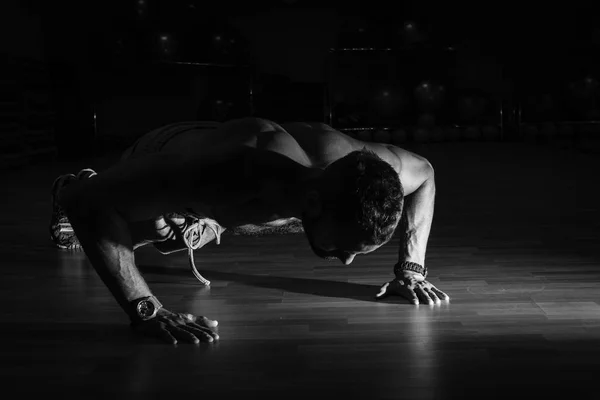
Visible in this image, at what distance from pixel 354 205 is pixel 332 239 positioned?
9 cm

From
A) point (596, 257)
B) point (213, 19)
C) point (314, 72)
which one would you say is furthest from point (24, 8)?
point (596, 257)

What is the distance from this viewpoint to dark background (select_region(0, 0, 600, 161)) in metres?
7.43

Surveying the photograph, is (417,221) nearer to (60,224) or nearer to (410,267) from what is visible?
(410,267)

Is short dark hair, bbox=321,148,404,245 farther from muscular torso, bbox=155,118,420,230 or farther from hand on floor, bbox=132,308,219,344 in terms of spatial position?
hand on floor, bbox=132,308,219,344

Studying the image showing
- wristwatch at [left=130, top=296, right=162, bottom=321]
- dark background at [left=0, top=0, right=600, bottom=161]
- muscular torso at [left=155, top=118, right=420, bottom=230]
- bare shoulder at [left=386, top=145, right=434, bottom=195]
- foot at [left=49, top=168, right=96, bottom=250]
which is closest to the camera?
muscular torso at [left=155, top=118, right=420, bottom=230]

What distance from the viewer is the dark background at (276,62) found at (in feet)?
24.4

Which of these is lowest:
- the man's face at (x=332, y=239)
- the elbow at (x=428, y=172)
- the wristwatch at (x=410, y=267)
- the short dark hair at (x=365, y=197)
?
the wristwatch at (x=410, y=267)

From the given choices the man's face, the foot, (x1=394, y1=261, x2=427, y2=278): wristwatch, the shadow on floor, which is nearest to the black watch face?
the man's face

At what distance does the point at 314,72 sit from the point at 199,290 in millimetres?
7036

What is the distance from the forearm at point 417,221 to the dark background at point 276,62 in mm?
5483

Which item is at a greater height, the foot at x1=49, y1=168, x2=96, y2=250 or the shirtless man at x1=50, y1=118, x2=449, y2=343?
the shirtless man at x1=50, y1=118, x2=449, y2=343

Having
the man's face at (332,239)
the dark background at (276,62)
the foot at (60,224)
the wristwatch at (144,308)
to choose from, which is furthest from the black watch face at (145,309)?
the dark background at (276,62)

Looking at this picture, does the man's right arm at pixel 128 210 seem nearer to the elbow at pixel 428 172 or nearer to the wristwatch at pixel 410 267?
the wristwatch at pixel 410 267

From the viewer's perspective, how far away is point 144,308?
1.79 m
